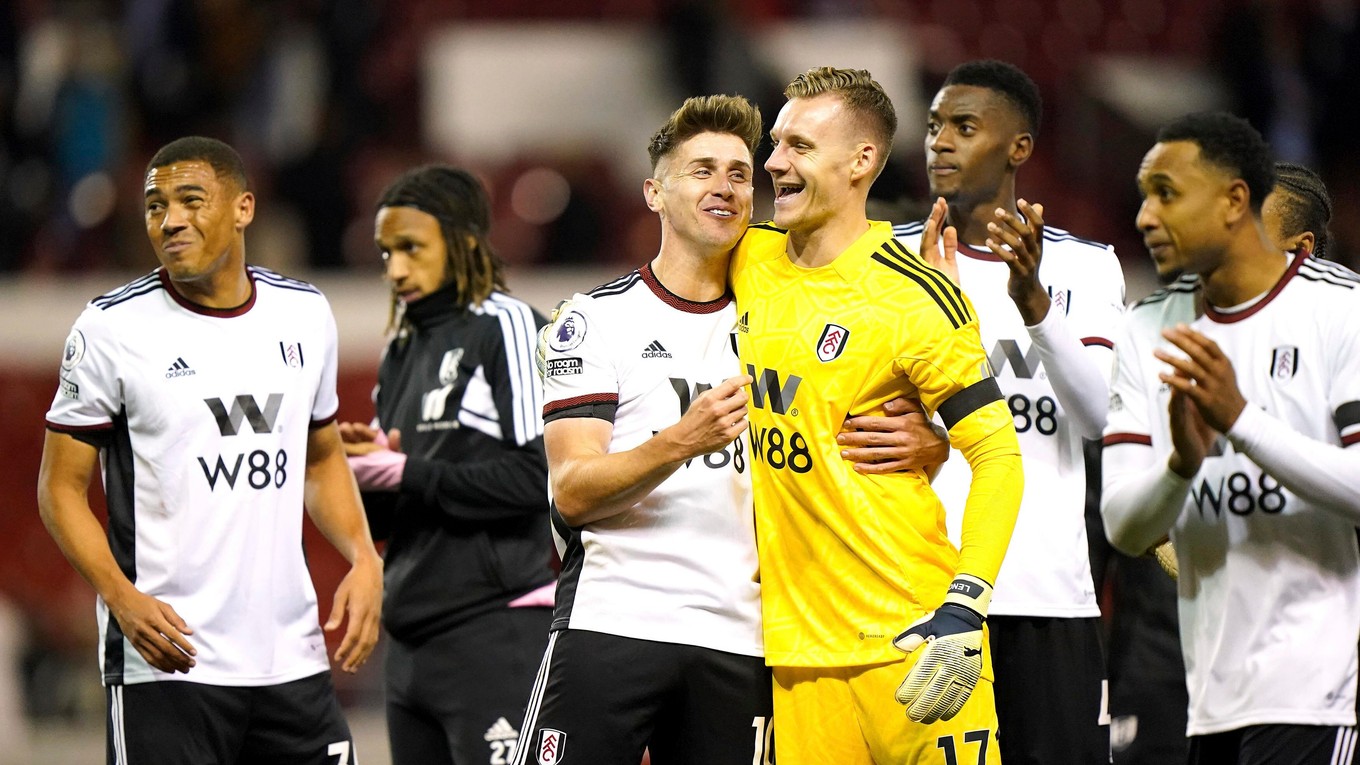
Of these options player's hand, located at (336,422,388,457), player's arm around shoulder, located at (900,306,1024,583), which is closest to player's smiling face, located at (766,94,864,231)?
player's arm around shoulder, located at (900,306,1024,583)

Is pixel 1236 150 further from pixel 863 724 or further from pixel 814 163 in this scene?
pixel 863 724

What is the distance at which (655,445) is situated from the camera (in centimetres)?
431

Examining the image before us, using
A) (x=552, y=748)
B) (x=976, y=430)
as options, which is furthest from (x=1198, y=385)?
(x=552, y=748)

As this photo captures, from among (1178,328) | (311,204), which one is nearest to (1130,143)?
(311,204)

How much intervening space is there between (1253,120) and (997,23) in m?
2.99

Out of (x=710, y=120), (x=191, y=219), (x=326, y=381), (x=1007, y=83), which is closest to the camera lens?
(x=710, y=120)

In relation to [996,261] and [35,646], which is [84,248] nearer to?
[35,646]

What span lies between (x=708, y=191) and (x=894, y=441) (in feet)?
2.85

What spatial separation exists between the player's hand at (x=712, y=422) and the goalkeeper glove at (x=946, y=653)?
2.16 feet

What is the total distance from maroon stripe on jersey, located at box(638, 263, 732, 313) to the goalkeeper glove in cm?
107

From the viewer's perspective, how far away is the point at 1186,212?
5.12 meters

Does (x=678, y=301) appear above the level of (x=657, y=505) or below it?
above

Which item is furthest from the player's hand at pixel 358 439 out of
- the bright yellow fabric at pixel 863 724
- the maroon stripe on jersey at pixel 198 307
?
the bright yellow fabric at pixel 863 724

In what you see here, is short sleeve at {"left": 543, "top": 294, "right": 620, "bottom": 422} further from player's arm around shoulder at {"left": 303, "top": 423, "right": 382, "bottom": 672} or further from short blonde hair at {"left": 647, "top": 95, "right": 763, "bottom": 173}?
player's arm around shoulder at {"left": 303, "top": 423, "right": 382, "bottom": 672}
